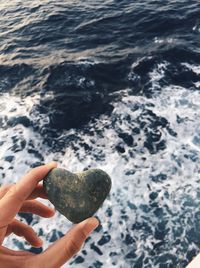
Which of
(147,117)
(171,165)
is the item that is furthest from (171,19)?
(171,165)

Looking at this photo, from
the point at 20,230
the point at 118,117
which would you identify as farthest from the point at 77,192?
the point at 118,117

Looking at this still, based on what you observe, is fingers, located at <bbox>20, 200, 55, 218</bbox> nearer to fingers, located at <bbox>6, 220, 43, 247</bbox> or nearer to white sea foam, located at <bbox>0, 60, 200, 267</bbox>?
fingers, located at <bbox>6, 220, 43, 247</bbox>

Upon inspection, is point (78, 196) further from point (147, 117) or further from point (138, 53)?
point (138, 53)

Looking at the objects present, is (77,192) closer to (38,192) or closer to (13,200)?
(38,192)

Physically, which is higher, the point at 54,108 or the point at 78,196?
the point at 78,196

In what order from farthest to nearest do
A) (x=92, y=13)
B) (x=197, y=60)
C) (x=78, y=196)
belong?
1. (x=92, y=13)
2. (x=197, y=60)
3. (x=78, y=196)
